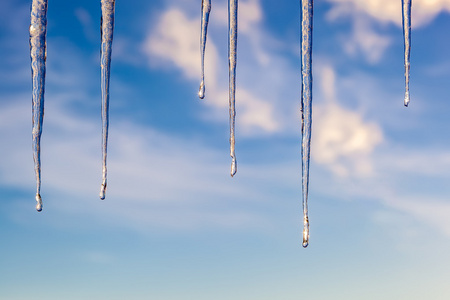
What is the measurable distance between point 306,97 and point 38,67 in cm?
195

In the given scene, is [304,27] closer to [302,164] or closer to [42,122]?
[302,164]

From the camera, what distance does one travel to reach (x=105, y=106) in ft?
Result: 13.4

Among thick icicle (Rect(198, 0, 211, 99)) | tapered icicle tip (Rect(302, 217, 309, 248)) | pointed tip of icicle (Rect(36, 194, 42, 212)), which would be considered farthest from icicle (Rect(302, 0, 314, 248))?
pointed tip of icicle (Rect(36, 194, 42, 212))

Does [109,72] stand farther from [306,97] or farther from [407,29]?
[407,29]

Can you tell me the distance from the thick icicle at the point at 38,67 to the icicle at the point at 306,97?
188cm

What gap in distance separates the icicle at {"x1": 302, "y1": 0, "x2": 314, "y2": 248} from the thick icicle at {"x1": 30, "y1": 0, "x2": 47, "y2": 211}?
6.16 feet

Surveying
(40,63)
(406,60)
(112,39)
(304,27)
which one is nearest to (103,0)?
(112,39)

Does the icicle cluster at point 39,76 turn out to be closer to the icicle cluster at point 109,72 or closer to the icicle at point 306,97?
the icicle cluster at point 109,72

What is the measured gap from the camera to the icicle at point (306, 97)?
4.22m

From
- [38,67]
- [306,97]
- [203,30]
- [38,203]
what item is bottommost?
[38,203]

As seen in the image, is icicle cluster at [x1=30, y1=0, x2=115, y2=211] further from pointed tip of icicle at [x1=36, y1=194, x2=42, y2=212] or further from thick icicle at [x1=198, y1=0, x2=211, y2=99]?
thick icicle at [x1=198, y1=0, x2=211, y2=99]

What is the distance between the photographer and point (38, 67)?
3.98 metres

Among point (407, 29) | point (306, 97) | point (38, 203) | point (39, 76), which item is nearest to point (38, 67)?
point (39, 76)

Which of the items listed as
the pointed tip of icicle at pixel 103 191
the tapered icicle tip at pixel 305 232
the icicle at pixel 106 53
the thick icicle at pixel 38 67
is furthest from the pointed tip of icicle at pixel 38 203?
the tapered icicle tip at pixel 305 232
